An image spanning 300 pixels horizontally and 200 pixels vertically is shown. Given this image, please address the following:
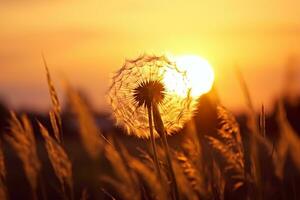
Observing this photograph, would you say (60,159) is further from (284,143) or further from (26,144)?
(284,143)

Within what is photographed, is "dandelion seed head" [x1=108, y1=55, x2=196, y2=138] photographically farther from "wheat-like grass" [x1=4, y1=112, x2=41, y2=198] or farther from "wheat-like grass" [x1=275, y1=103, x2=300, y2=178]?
"wheat-like grass" [x1=275, y1=103, x2=300, y2=178]

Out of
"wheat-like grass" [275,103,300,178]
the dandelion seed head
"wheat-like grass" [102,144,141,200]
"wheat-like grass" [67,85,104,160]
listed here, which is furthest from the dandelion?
"wheat-like grass" [67,85,104,160]

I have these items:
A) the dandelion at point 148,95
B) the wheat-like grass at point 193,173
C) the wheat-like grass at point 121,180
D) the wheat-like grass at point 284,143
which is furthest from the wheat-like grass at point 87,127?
the dandelion at point 148,95

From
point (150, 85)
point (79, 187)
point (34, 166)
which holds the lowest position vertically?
point (79, 187)

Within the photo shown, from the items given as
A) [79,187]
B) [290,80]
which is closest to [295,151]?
[290,80]

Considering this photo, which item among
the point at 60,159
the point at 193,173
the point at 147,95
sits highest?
the point at 147,95

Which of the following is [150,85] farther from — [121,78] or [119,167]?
[119,167]

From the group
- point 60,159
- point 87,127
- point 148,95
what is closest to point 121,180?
point 87,127

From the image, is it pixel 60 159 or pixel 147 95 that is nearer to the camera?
pixel 60 159
